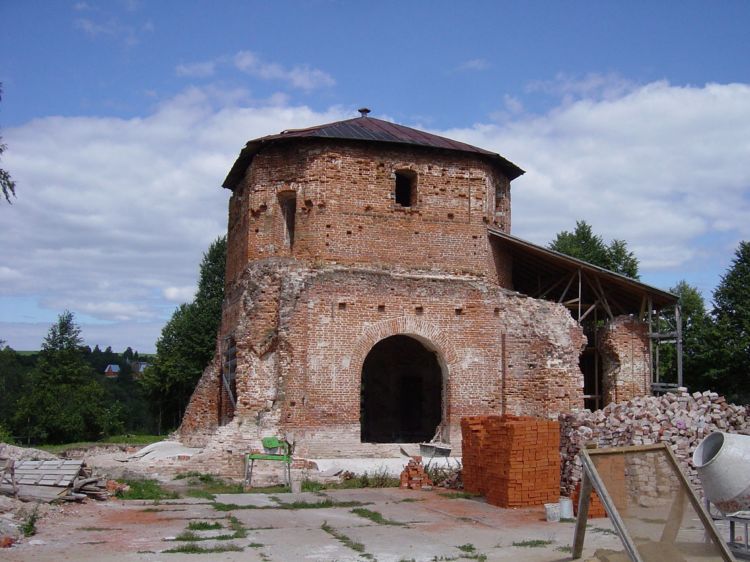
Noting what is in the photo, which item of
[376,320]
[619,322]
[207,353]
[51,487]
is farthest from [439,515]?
[207,353]

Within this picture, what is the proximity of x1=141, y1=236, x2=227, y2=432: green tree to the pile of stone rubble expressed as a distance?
2420 centimetres

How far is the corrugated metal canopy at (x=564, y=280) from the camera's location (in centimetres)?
1883

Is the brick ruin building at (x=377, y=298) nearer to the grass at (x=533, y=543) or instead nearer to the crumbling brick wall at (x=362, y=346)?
the crumbling brick wall at (x=362, y=346)

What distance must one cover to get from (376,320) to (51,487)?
830cm

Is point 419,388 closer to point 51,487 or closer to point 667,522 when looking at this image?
point 51,487

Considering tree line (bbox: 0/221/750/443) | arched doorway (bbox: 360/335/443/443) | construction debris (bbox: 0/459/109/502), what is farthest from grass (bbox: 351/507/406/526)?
tree line (bbox: 0/221/750/443)

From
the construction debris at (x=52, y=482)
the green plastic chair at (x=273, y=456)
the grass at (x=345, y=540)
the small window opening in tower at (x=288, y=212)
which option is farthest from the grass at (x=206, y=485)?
the small window opening in tower at (x=288, y=212)

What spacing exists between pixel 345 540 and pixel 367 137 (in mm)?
11434

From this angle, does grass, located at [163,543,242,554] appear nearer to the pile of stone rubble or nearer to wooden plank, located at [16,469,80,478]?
wooden plank, located at [16,469,80,478]

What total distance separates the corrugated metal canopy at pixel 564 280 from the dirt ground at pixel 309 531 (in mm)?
8511

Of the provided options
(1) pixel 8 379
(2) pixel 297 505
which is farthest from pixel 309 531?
(1) pixel 8 379

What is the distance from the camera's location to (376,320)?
17.4m

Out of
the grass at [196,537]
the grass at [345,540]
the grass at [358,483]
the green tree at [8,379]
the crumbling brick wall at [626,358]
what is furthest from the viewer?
the green tree at [8,379]

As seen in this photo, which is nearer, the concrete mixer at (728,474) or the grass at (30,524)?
the concrete mixer at (728,474)
